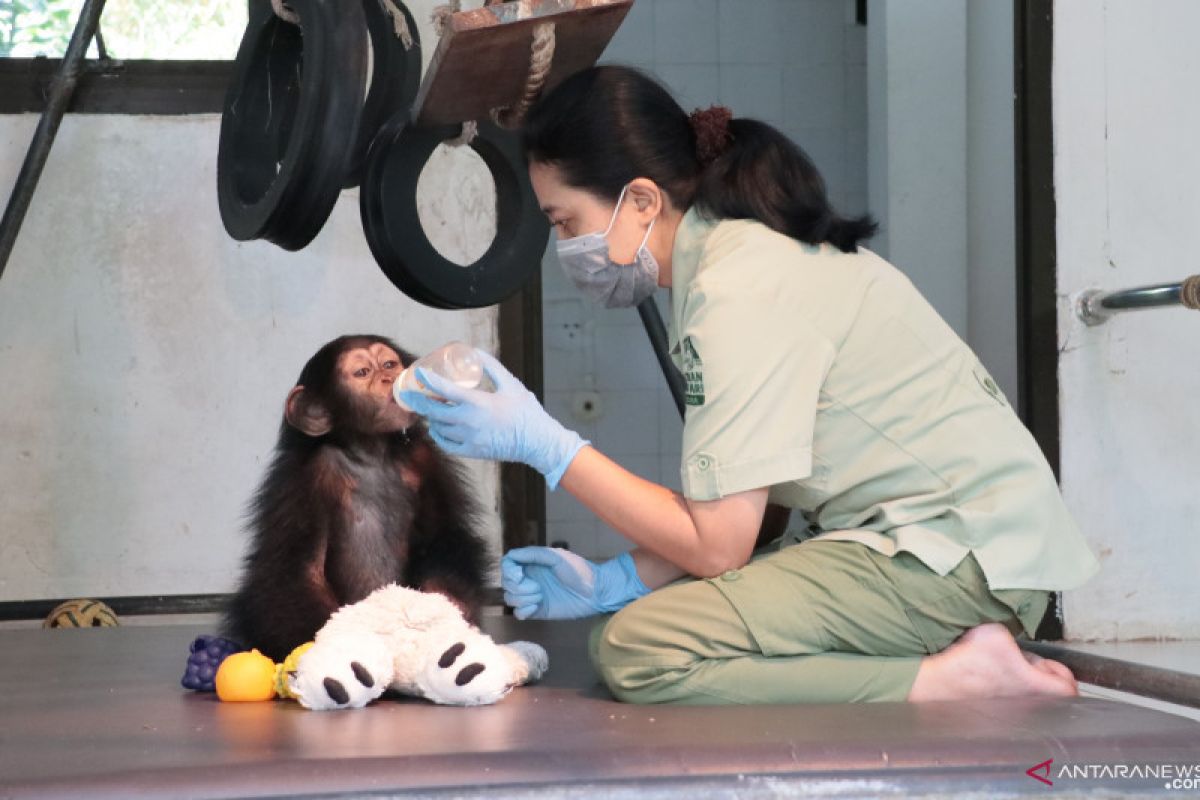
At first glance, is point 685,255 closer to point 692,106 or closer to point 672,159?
point 672,159

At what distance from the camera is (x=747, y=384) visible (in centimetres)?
183

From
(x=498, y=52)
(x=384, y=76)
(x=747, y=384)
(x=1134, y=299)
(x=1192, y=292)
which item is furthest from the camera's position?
(x=1134, y=299)

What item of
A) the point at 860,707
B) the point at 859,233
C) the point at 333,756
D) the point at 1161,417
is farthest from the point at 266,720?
the point at 1161,417

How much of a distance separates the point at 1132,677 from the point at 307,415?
140 cm

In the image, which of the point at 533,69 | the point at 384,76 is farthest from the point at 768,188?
the point at 384,76

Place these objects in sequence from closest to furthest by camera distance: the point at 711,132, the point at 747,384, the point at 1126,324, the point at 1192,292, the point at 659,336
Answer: the point at 747,384
the point at 711,132
the point at 659,336
the point at 1192,292
the point at 1126,324

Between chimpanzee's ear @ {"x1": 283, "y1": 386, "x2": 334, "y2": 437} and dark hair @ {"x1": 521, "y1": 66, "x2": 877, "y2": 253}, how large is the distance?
67cm

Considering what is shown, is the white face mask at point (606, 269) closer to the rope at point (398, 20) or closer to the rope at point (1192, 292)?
the rope at point (398, 20)

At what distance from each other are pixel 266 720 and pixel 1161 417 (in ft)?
9.97

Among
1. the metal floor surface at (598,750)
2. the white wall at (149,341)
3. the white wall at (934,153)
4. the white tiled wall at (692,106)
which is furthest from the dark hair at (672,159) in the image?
the white tiled wall at (692,106)

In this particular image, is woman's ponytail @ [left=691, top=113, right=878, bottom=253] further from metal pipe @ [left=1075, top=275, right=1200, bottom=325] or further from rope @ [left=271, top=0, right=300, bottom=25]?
metal pipe @ [left=1075, top=275, right=1200, bottom=325]

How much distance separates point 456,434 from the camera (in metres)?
1.96

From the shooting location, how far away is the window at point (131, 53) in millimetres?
4082

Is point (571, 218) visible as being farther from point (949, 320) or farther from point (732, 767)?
point (949, 320)
